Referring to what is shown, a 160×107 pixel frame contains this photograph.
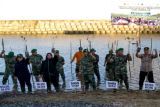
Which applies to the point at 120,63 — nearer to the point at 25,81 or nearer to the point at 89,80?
the point at 89,80

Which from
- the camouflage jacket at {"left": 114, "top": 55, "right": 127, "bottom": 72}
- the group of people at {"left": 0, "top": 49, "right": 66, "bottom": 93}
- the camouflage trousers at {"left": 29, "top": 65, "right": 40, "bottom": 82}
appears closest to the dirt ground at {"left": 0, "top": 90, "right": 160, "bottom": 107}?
the camouflage jacket at {"left": 114, "top": 55, "right": 127, "bottom": 72}

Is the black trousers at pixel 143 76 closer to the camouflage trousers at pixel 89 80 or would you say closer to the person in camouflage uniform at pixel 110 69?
the person in camouflage uniform at pixel 110 69

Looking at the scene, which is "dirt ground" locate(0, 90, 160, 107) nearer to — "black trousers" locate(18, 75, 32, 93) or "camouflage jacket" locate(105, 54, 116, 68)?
"black trousers" locate(18, 75, 32, 93)

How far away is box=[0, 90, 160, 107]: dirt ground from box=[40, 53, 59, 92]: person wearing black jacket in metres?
1.11

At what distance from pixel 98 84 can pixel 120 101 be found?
424 cm

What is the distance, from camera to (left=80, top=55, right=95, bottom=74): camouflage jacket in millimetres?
19609

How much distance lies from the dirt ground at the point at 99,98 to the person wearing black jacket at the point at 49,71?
1109 mm

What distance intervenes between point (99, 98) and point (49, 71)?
2.56 metres

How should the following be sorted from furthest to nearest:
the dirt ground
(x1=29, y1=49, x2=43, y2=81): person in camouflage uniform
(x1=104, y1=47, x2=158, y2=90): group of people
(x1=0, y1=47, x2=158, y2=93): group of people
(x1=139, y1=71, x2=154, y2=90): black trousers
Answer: (x1=29, y1=49, x2=43, y2=81): person in camouflage uniform
(x1=139, y1=71, x2=154, y2=90): black trousers
(x1=104, y1=47, x2=158, y2=90): group of people
(x1=0, y1=47, x2=158, y2=93): group of people
the dirt ground

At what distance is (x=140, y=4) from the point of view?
2661 cm

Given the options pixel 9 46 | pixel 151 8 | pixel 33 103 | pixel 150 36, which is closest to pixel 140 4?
pixel 151 8

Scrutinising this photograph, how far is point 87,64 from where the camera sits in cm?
1961

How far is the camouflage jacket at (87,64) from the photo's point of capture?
1961 cm

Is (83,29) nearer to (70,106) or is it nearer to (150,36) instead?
(150,36)
